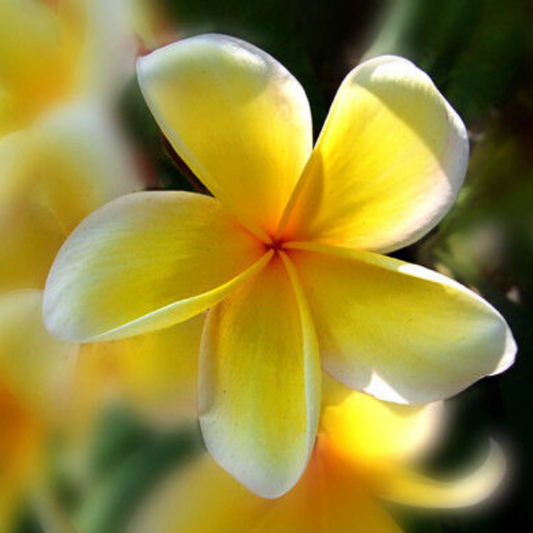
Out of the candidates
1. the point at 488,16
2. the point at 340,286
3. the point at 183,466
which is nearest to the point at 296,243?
the point at 340,286

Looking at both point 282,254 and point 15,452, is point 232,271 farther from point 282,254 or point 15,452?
point 15,452

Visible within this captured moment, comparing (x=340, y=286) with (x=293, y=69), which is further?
(x=293, y=69)

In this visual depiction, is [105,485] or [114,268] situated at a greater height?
[114,268]

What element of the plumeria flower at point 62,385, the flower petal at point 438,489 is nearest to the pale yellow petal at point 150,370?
the plumeria flower at point 62,385

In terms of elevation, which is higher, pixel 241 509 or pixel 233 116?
pixel 233 116

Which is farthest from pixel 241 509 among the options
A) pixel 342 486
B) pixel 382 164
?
pixel 382 164

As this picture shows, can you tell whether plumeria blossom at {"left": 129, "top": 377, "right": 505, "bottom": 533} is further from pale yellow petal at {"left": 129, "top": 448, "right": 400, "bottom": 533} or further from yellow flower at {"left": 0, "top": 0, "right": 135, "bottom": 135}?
yellow flower at {"left": 0, "top": 0, "right": 135, "bottom": 135}

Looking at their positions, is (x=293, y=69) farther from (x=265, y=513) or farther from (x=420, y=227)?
(x=265, y=513)

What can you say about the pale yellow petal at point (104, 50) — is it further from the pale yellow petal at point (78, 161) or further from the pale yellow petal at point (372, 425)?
the pale yellow petal at point (372, 425)
